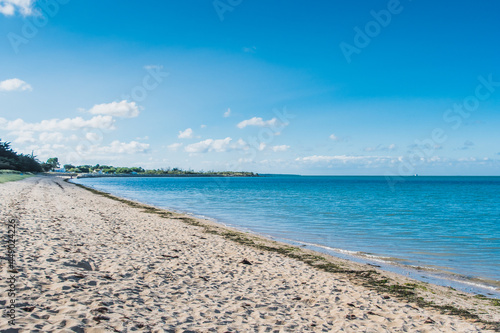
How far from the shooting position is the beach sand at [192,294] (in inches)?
227

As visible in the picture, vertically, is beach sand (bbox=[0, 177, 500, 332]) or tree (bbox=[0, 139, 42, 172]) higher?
tree (bbox=[0, 139, 42, 172])

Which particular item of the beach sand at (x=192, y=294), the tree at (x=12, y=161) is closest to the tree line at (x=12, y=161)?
the tree at (x=12, y=161)

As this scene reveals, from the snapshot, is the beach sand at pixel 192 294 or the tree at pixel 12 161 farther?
the tree at pixel 12 161

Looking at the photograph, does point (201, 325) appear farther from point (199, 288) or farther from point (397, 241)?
point (397, 241)

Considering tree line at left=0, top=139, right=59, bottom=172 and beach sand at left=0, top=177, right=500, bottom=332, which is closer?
beach sand at left=0, top=177, right=500, bottom=332

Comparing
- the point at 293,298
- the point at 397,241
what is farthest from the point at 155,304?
the point at 397,241

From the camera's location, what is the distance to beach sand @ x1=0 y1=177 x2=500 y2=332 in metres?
5.76

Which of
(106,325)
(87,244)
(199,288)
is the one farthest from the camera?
(87,244)

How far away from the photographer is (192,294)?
7695 mm

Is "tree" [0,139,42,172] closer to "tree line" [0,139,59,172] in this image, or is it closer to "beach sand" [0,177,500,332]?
"tree line" [0,139,59,172]

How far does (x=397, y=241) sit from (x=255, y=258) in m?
11.0

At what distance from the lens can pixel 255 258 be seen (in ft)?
41.7

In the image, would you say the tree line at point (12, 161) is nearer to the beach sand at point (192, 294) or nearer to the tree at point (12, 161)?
the tree at point (12, 161)

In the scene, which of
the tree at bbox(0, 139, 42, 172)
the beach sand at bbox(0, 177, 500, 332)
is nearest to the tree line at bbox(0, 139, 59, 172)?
the tree at bbox(0, 139, 42, 172)
